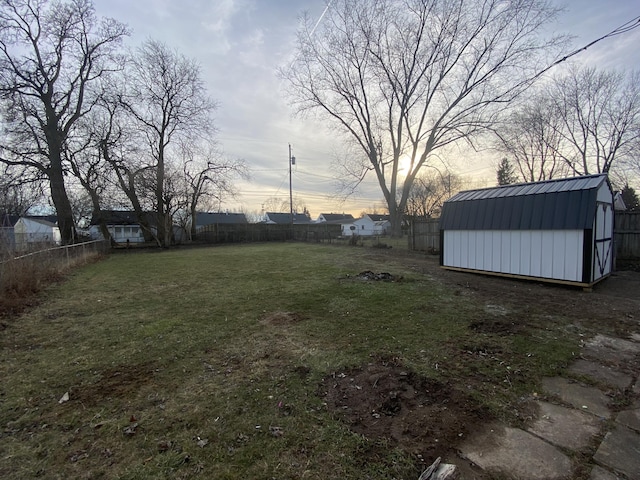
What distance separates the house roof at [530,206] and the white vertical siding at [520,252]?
20 cm

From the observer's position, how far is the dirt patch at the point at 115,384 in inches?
96.8

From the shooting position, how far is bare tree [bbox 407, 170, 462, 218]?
3450cm

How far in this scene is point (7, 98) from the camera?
44.0ft

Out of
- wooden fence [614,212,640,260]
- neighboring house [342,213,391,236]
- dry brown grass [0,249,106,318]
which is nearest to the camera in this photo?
dry brown grass [0,249,106,318]

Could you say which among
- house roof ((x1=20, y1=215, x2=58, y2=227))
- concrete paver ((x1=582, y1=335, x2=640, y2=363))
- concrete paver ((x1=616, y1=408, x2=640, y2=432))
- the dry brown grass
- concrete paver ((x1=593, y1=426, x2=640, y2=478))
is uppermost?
house roof ((x1=20, y1=215, x2=58, y2=227))

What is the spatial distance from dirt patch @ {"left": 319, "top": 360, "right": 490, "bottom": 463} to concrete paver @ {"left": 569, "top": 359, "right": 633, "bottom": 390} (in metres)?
1.38

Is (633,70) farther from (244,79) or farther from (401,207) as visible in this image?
(244,79)

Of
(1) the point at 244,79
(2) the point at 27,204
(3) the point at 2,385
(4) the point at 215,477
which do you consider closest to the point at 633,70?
(1) the point at 244,79

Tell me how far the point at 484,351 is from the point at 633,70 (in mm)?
22082

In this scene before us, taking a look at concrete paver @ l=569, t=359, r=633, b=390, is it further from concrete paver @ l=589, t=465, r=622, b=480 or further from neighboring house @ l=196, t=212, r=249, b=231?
neighboring house @ l=196, t=212, r=249, b=231

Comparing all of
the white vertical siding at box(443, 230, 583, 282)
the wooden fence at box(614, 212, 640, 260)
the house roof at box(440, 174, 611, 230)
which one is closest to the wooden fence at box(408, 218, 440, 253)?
the white vertical siding at box(443, 230, 583, 282)

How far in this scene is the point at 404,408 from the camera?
2240mm

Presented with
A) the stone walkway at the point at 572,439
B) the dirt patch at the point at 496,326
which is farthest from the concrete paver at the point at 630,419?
the dirt patch at the point at 496,326

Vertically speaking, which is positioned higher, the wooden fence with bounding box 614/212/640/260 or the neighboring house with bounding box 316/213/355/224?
the neighboring house with bounding box 316/213/355/224
